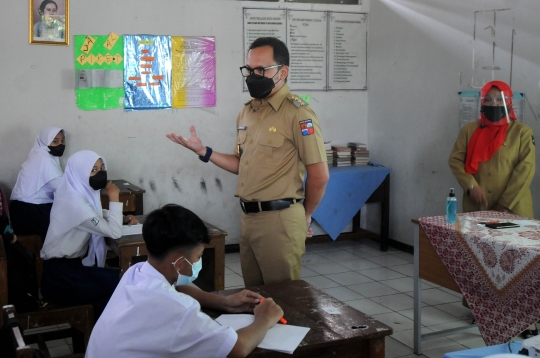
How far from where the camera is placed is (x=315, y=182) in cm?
306

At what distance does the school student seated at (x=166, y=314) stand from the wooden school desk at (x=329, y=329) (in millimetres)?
132

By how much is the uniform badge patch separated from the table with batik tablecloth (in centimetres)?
100

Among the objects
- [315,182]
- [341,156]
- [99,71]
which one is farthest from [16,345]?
[341,156]

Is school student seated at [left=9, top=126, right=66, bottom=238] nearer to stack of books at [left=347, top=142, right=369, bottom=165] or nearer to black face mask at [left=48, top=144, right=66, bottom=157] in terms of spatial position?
black face mask at [left=48, top=144, right=66, bottom=157]

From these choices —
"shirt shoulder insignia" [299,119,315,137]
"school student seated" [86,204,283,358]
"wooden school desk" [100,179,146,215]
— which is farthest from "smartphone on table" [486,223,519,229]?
"wooden school desk" [100,179,146,215]

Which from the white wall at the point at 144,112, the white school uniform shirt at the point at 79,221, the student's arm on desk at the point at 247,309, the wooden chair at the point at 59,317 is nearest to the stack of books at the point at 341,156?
the white wall at the point at 144,112

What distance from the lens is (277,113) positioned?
10.1ft

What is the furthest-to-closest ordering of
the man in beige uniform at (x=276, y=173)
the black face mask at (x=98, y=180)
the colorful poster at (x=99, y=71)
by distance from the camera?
the colorful poster at (x=99, y=71)
the black face mask at (x=98, y=180)
the man in beige uniform at (x=276, y=173)

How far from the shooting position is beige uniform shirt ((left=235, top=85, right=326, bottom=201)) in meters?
2.99

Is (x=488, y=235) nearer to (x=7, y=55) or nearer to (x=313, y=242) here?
(x=313, y=242)

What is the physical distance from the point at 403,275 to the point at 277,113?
272 cm

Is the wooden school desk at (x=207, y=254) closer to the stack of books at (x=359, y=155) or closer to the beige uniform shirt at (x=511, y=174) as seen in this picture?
the beige uniform shirt at (x=511, y=174)

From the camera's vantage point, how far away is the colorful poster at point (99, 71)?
530 cm

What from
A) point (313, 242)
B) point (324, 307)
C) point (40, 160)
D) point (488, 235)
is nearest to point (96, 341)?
point (324, 307)
